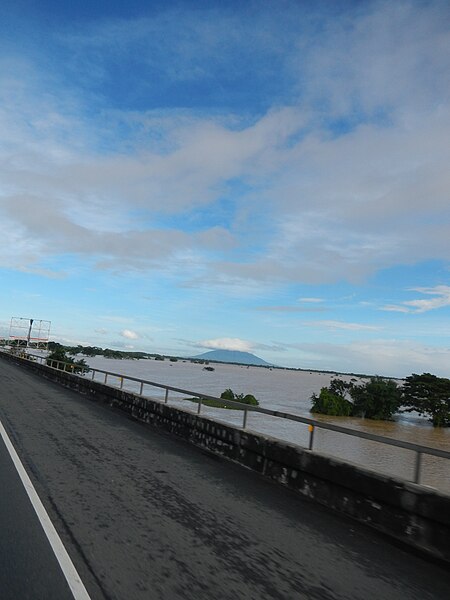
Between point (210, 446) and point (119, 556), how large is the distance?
5.73 m

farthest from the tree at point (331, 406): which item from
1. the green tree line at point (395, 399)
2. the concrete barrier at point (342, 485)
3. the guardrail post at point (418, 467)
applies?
the guardrail post at point (418, 467)

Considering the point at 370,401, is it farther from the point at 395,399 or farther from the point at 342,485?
the point at 342,485

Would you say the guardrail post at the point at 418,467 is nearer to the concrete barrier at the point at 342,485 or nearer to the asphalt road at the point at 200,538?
the concrete barrier at the point at 342,485

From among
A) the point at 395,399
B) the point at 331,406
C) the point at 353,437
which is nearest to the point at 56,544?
the point at 353,437

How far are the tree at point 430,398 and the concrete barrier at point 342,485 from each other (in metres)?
78.3

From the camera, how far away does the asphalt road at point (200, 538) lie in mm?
3971

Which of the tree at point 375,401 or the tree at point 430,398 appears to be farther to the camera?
the tree at point 430,398

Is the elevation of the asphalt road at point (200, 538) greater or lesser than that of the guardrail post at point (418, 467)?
lesser

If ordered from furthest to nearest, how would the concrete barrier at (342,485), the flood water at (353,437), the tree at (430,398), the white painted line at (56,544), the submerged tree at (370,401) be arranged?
1. the tree at (430,398)
2. the submerged tree at (370,401)
3. the flood water at (353,437)
4. the concrete barrier at (342,485)
5. the white painted line at (56,544)

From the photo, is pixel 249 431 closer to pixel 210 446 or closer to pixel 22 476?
pixel 210 446

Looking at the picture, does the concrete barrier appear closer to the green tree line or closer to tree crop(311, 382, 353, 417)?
tree crop(311, 382, 353, 417)

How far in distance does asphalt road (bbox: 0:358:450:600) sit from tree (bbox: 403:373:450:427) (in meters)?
80.1

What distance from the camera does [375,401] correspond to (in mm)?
77875

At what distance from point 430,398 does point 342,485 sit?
270ft
